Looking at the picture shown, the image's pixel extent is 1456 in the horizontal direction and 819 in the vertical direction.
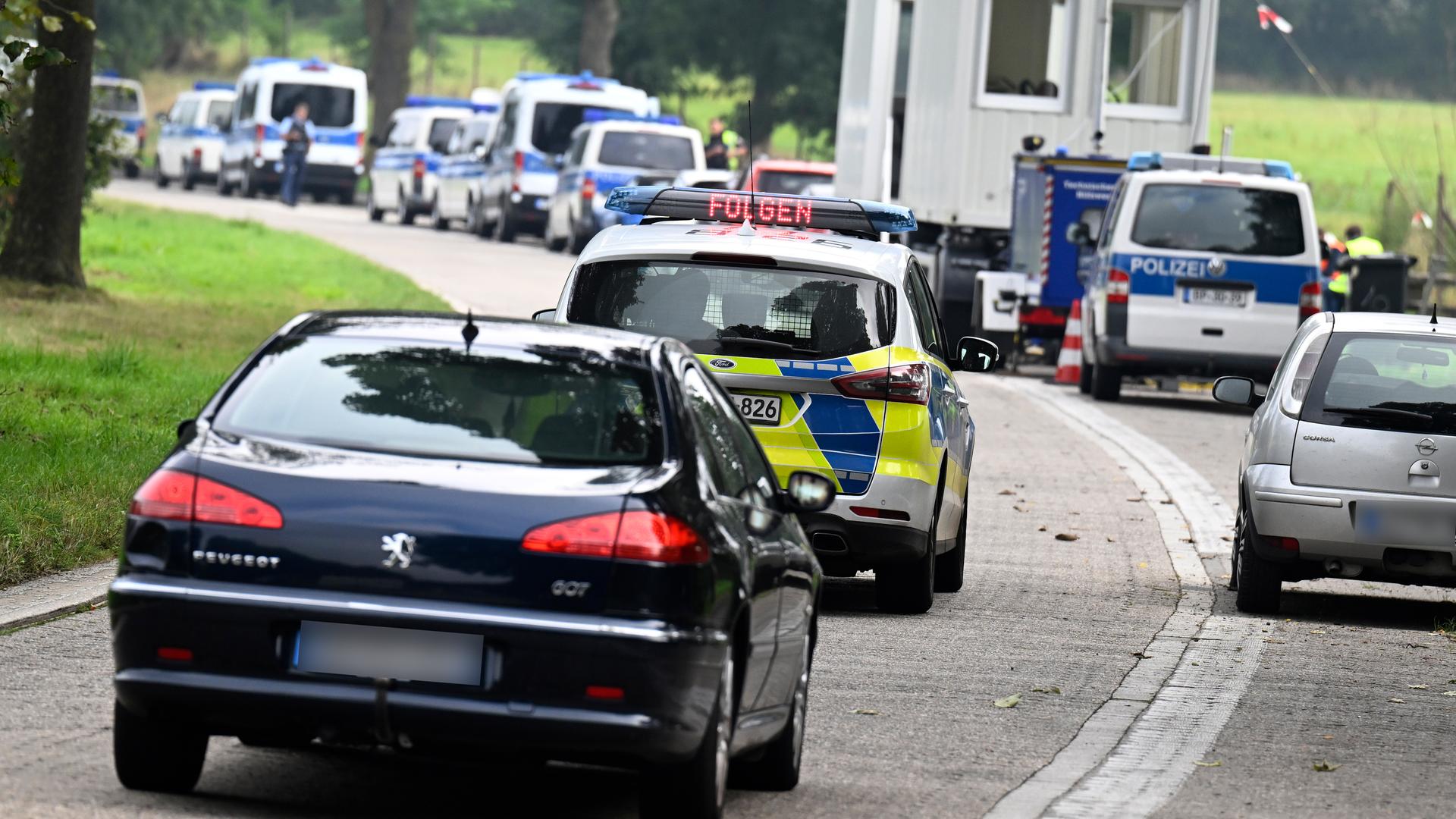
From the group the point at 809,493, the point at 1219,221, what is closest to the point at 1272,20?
the point at 1219,221

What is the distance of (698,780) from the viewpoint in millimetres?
6297

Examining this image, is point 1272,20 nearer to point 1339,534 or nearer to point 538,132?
point 538,132

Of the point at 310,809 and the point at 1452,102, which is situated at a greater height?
the point at 1452,102

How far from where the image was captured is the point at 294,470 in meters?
6.20

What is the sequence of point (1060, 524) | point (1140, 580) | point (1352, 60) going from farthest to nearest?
point (1352, 60) < point (1060, 524) < point (1140, 580)

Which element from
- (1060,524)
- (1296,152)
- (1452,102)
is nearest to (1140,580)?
(1060,524)

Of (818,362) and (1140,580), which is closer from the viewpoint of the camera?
(818,362)

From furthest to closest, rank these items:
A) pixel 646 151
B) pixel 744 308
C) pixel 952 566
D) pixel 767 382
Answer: pixel 646 151, pixel 952 566, pixel 744 308, pixel 767 382

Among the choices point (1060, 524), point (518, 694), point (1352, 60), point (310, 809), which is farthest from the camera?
point (1352, 60)

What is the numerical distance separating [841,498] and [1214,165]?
50.2 ft

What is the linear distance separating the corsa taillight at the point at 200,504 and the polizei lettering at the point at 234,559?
0.07 meters

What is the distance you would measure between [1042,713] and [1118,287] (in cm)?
1494

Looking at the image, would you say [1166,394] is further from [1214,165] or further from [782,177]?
[782,177]

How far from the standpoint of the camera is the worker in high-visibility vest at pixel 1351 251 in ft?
105
